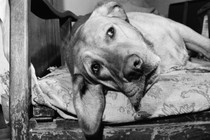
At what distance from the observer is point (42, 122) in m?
1.03

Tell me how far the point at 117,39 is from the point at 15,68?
1.51ft

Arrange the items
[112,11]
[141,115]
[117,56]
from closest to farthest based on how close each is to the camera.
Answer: [141,115], [117,56], [112,11]

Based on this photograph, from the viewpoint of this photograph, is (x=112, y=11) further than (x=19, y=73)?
Yes

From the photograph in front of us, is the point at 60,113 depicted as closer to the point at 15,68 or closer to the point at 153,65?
the point at 15,68

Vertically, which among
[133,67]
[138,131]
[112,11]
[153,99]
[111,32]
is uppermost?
[112,11]

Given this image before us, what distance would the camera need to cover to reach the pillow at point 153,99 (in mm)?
958

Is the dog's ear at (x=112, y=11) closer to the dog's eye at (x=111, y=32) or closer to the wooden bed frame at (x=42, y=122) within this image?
the dog's eye at (x=111, y=32)

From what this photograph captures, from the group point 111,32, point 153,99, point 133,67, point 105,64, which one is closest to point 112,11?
point 111,32

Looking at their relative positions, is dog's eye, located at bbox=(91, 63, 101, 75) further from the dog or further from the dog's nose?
the dog's nose

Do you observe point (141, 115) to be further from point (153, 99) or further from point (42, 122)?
point (42, 122)

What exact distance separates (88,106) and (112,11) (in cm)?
55

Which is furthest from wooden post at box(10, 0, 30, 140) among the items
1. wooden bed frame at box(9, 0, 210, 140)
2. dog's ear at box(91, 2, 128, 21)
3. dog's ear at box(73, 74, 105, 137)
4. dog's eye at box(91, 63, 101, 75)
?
dog's ear at box(91, 2, 128, 21)

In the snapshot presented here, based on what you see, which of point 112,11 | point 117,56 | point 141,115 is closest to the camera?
point 141,115

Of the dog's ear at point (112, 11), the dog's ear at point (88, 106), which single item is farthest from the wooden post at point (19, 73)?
the dog's ear at point (112, 11)
